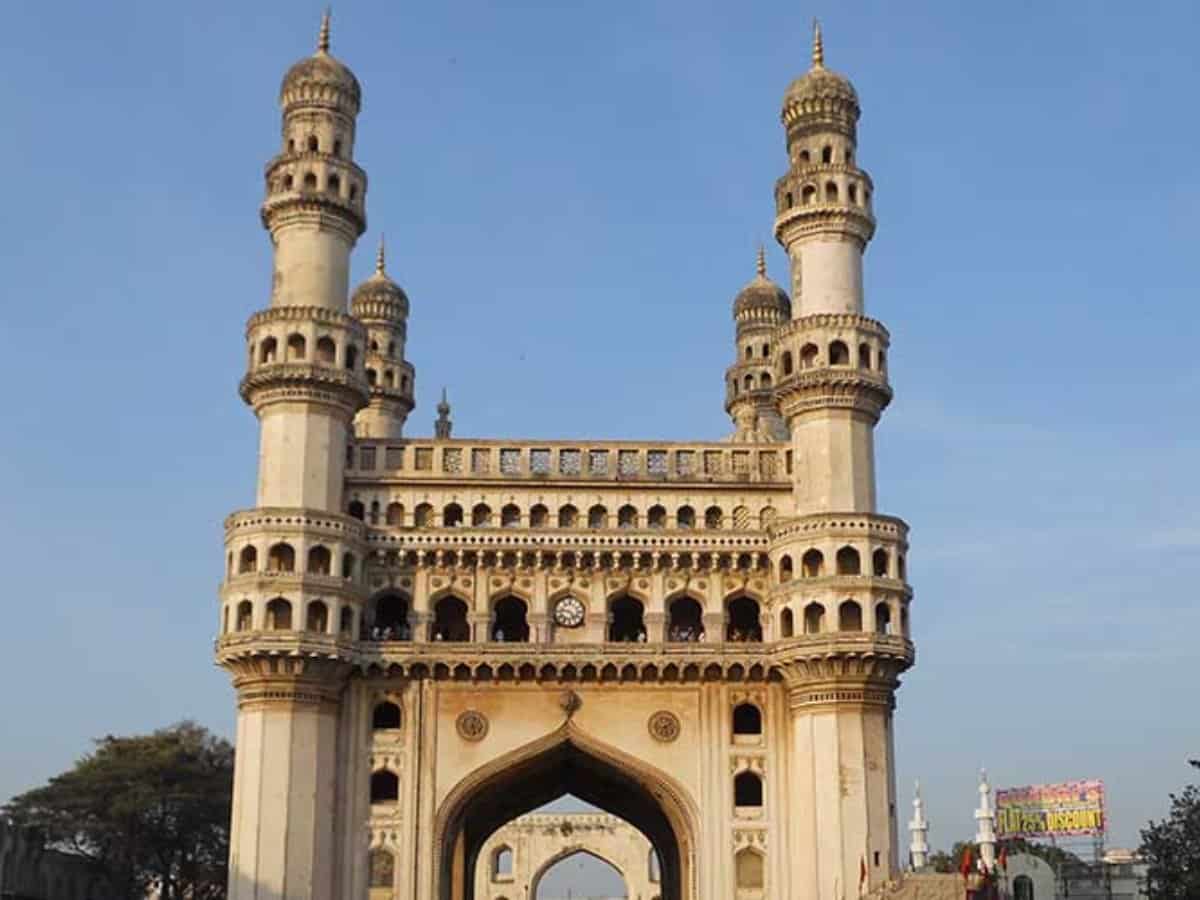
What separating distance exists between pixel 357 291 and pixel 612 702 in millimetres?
22441

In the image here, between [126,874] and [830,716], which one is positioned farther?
[126,874]

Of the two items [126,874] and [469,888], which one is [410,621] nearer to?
[469,888]

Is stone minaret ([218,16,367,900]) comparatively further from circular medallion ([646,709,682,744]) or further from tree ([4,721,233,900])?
Result: tree ([4,721,233,900])

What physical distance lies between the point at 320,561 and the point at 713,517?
10863mm

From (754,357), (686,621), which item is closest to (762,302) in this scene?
(754,357)

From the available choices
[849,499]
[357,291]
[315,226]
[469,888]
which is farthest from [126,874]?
[849,499]

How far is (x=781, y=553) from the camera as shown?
45.7m

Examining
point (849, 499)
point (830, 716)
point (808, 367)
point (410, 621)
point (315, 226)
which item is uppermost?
point (315, 226)

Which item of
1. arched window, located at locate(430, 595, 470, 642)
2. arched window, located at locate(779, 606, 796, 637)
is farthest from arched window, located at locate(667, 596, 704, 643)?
arched window, located at locate(430, 595, 470, 642)

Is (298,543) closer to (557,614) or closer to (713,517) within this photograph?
(557,614)

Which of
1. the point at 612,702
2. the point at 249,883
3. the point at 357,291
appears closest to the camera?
the point at 249,883

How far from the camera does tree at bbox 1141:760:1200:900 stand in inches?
1727

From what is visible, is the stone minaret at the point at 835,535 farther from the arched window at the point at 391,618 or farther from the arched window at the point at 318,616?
the arched window at the point at 318,616

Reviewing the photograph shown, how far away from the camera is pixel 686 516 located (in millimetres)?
47031
